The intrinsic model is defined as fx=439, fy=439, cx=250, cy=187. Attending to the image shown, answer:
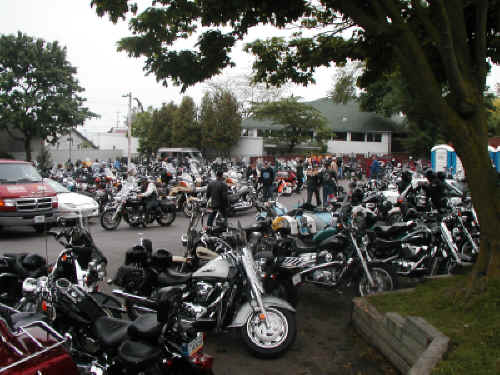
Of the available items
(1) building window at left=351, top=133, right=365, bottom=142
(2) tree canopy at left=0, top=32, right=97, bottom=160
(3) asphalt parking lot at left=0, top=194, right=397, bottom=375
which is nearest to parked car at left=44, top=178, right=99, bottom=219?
(3) asphalt parking lot at left=0, top=194, right=397, bottom=375

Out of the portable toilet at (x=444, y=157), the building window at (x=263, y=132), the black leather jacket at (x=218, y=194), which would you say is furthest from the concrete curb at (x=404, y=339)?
the building window at (x=263, y=132)

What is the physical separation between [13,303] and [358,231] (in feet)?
14.1

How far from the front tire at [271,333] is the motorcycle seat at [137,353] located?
5.25 feet

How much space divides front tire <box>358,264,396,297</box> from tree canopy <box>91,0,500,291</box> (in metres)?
1.27

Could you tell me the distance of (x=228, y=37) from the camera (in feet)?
24.9

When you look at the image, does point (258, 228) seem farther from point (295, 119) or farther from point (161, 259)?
point (295, 119)

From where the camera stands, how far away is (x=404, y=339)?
4125mm

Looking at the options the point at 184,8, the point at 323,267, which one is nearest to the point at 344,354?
the point at 323,267

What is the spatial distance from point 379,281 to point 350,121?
4858cm

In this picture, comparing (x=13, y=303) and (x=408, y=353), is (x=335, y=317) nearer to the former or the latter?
(x=408, y=353)

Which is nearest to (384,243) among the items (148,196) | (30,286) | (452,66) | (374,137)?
(452,66)

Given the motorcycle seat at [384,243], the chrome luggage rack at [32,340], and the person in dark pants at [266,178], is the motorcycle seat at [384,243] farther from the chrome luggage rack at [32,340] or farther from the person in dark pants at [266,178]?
the person in dark pants at [266,178]

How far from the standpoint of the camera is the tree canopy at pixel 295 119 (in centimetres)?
4428

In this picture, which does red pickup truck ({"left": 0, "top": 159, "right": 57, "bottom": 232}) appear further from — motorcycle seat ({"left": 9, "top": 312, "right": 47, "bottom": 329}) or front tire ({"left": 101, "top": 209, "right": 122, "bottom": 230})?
motorcycle seat ({"left": 9, "top": 312, "right": 47, "bottom": 329})
